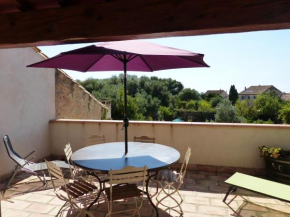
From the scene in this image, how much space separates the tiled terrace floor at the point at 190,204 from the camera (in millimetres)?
3000

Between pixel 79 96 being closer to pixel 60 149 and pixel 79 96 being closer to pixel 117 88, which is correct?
pixel 60 149

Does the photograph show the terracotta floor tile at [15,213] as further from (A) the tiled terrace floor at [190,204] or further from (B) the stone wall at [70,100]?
(B) the stone wall at [70,100]

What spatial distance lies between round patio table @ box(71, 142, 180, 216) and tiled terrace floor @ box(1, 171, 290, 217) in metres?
0.65

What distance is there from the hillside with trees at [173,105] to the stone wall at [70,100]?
1321cm

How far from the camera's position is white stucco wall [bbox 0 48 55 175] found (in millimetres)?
4220

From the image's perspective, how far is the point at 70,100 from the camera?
26.0 ft

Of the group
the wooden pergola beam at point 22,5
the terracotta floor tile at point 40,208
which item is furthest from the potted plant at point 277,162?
the wooden pergola beam at point 22,5

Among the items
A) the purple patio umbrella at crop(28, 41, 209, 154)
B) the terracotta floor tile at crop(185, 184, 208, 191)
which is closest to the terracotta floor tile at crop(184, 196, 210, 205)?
the terracotta floor tile at crop(185, 184, 208, 191)

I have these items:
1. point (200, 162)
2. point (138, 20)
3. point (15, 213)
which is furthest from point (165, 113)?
point (138, 20)

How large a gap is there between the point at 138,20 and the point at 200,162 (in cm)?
364

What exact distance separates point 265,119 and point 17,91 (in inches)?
1505

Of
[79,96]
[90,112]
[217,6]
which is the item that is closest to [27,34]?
[217,6]

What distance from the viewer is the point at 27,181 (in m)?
4.15

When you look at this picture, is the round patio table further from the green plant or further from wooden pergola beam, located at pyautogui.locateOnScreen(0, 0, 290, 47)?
the green plant
